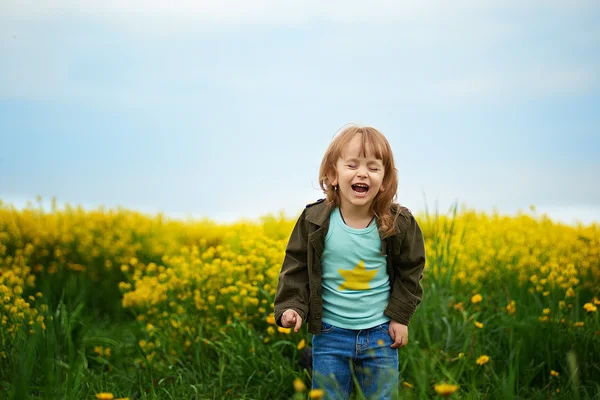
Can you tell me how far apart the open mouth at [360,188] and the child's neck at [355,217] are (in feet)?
0.50

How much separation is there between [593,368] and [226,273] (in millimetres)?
2801

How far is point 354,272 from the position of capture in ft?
10.3

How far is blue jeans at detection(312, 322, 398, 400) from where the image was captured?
121 inches

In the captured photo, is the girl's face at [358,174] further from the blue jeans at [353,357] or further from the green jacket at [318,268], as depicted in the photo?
the blue jeans at [353,357]

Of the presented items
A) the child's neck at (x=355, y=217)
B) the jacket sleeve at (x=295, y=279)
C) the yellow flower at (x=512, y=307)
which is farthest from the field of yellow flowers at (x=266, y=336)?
the child's neck at (x=355, y=217)

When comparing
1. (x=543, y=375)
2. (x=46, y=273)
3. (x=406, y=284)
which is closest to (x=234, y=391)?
(x=406, y=284)

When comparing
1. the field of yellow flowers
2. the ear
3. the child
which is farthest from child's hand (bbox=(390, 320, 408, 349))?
the ear

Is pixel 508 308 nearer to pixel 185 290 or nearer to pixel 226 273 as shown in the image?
pixel 226 273

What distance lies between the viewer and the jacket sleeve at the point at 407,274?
3.14m

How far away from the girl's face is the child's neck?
3.9 inches

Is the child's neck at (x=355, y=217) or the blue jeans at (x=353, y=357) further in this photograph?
the child's neck at (x=355, y=217)

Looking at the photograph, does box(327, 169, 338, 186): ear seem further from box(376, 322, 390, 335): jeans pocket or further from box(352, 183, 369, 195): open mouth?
box(376, 322, 390, 335): jeans pocket

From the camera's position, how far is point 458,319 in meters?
4.62

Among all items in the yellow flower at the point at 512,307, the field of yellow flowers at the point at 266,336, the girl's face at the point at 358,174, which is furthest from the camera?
the yellow flower at the point at 512,307
